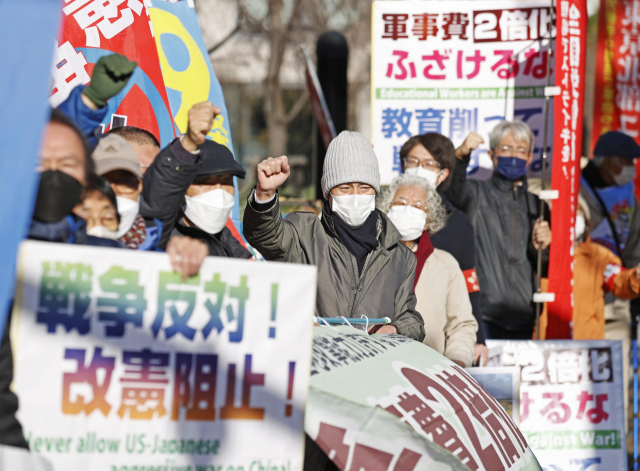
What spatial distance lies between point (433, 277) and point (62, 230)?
2706 mm

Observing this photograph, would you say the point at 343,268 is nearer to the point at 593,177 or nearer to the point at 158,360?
the point at 158,360

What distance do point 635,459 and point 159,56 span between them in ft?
15.3

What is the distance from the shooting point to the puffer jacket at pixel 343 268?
3645 millimetres

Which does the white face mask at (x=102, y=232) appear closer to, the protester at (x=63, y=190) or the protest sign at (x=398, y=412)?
the protester at (x=63, y=190)

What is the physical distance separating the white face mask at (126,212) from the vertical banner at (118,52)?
194 cm

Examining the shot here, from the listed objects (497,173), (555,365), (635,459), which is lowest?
(635,459)

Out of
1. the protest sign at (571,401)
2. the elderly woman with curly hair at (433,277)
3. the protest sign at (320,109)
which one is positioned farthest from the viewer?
the protest sign at (320,109)

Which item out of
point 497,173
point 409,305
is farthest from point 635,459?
point 409,305

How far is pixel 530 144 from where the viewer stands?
6.02 meters

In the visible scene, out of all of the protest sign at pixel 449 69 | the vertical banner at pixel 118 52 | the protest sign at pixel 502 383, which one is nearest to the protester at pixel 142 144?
the vertical banner at pixel 118 52

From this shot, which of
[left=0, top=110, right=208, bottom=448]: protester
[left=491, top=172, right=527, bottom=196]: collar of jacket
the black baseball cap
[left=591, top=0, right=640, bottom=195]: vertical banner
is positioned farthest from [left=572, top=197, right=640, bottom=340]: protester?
[left=0, top=110, right=208, bottom=448]: protester

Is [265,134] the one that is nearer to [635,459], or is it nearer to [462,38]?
[462,38]

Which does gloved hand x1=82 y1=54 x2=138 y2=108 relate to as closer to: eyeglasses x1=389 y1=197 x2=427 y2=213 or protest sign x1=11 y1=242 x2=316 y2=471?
protest sign x1=11 y1=242 x2=316 y2=471

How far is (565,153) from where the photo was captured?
589 centimetres
